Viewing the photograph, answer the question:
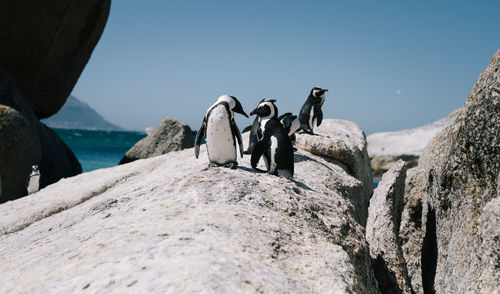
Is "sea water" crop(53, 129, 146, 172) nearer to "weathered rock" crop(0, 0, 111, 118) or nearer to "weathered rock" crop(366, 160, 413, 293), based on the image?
"weathered rock" crop(0, 0, 111, 118)

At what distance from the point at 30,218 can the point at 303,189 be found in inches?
159

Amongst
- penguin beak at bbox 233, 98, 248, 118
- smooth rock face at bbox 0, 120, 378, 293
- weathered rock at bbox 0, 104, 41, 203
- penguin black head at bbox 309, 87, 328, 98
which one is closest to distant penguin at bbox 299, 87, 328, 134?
penguin black head at bbox 309, 87, 328, 98

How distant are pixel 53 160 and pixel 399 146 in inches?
830

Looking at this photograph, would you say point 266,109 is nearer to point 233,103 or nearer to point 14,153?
point 233,103

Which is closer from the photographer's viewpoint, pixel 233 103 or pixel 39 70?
pixel 233 103

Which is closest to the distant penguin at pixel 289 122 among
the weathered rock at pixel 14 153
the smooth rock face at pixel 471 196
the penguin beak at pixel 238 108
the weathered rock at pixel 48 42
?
the penguin beak at pixel 238 108

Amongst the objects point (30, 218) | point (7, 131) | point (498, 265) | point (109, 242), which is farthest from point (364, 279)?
point (7, 131)

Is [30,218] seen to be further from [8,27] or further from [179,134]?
[8,27]

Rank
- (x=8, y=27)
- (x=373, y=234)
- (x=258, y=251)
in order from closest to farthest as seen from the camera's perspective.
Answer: (x=258, y=251)
(x=373, y=234)
(x=8, y=27)

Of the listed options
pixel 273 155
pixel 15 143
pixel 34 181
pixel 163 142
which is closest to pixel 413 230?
pixel 273 155

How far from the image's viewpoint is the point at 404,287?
400 centimetres

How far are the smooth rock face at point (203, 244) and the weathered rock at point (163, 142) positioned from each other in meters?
8.49

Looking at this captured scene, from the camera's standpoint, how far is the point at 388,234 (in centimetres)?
479

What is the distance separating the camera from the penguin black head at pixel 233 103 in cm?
503
